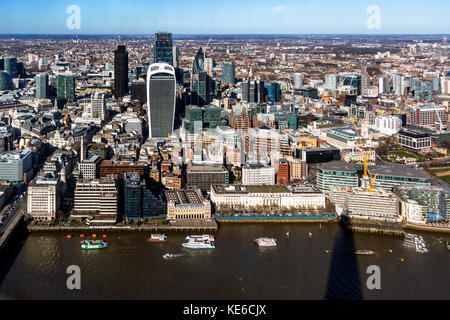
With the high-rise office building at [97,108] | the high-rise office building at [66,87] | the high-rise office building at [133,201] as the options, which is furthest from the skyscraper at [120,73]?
the high-rise office building at [133,201]

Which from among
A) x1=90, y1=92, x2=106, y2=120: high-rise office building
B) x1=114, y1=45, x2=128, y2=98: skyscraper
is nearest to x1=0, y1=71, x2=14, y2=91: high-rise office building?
x1=114, y1=45, x2=128, y2=98: skyscraper

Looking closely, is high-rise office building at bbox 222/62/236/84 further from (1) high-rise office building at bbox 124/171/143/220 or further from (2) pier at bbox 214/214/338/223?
(1) high-rise office building at bbox 124/171/143/220

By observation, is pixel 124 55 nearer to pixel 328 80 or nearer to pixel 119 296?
pixel 328 80

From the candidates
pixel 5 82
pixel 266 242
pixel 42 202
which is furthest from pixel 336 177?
pixel 5 82

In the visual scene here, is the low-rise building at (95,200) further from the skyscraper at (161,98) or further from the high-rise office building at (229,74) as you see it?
the high-rise office building at (229,74)

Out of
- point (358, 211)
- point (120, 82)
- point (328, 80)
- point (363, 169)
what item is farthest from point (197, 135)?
point (328, 80)

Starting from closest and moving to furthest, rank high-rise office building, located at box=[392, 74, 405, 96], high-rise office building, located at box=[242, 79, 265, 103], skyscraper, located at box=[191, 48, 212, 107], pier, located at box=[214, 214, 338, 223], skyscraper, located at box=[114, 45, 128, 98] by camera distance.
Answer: pier, located at box=[214, 214, 338, 223], skyscraper, located at box=[191, 48, 212, 107], high-rise office building, located at box=[242, 79, 265, 103], skyscraper, located at box=[114, 45, 128, 98], high-rise office building, located at box=[392, 74, 405, 96]
